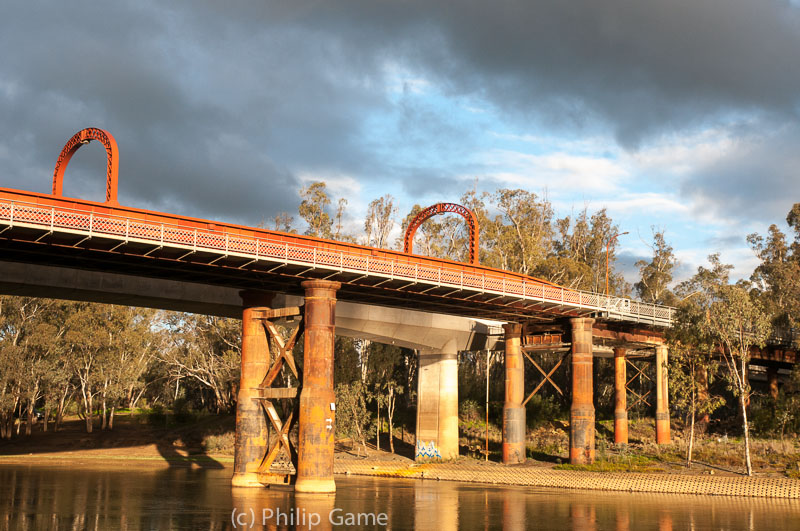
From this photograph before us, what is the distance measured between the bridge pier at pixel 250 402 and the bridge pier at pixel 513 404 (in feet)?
64.3

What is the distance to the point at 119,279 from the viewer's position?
138ft

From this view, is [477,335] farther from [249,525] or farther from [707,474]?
[249,525]

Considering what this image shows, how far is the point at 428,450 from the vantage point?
6166 cm

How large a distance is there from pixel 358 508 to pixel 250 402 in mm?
13798

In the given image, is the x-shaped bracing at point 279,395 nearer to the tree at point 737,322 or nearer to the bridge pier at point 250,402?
the bridge pier at point 250,402

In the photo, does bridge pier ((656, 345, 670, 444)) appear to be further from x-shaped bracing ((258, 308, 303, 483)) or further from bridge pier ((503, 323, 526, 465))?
x-shaped bracing ((258, 308, 303, 483))

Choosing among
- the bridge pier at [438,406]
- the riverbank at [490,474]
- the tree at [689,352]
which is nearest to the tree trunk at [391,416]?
the riverbank at [490,474]

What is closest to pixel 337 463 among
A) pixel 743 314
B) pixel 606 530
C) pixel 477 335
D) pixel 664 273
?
pixel 477 335

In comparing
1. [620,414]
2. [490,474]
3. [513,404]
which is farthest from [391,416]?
[490,474]

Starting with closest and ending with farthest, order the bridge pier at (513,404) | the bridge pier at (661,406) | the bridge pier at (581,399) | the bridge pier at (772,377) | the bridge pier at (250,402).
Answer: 1. the bridge pier at (250,402)
2. the bridge pier at (581,399)
3. the bridge pier at (513,404)
4. the bridge pier at (661,406)
5. the bridge pier at (772,377)

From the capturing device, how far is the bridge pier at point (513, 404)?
184 feet

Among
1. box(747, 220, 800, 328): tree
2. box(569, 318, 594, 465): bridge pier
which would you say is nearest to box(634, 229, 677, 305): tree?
box(747, 220, 800, 328): tree

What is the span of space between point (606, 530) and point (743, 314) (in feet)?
87.7

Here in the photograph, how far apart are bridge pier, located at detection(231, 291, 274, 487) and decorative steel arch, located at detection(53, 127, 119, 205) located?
1040 cm
